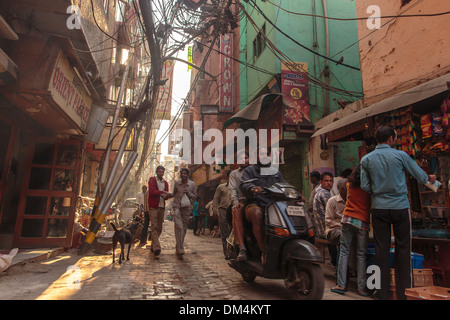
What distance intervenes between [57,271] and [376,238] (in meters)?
4.69

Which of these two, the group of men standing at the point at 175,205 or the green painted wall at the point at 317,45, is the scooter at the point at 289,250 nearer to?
Result: the group of men standing at the point at 175,205

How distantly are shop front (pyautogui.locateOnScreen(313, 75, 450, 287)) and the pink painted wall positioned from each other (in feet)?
2.45

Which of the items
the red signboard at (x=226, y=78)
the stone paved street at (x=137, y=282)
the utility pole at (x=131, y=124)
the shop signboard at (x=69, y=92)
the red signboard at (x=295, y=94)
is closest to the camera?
the stone paved street at (x=137, y=282)

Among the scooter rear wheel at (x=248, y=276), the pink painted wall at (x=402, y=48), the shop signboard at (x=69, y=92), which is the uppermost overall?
the pink painted wall at (x=402, y=48)

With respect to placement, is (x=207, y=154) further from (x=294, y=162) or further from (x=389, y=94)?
(x=389, y=94)

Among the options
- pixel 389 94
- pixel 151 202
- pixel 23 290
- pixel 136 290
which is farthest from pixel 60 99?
pixel 389 94

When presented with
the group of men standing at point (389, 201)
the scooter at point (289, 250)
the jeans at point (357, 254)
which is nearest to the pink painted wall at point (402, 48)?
the group of men standing at point (389, 201)

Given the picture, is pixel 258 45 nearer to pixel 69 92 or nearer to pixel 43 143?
pixel 69 92

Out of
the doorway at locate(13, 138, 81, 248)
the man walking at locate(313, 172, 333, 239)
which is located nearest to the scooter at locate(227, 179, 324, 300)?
the man walking at locate(313, 172, 333, 239)

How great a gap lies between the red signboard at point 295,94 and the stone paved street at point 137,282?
5.25 m

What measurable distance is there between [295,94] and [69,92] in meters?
6.68

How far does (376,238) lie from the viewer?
321 centimetres

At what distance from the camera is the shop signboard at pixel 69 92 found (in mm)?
5004

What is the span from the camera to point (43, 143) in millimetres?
6582
